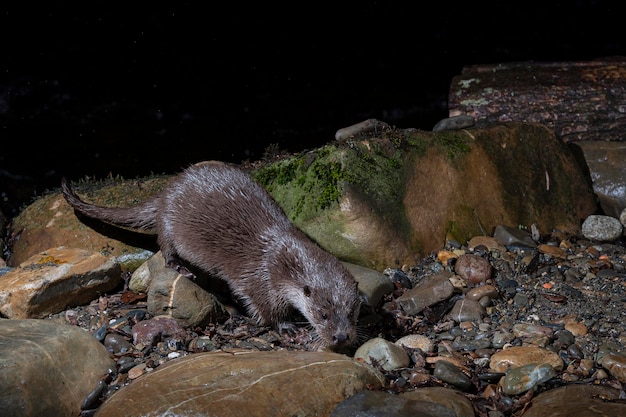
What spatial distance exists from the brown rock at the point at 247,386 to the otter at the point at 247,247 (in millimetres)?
389

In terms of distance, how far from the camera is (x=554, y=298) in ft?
13.5

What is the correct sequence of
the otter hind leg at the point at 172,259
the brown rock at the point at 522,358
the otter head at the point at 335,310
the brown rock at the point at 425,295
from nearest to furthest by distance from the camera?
the brown rock at the point at 522,358
the otter head at the point at 335,310
the brown rock at the point at 425,295
the otter hind leg at the point at 172,259

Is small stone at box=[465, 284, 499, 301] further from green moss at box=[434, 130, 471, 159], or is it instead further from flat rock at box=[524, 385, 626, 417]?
green moss at box=[434, 130, 471, 159]

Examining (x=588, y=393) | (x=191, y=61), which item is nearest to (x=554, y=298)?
(x=588, y=393)

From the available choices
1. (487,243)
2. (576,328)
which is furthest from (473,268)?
(576,328)

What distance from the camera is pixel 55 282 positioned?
13.2ft

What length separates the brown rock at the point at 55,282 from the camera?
3.92 m

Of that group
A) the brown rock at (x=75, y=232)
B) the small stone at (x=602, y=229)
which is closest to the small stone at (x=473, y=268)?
the small stone at (x=602, y=229)

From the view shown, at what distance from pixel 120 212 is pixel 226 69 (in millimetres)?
3821

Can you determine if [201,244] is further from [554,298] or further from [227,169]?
[554,298]

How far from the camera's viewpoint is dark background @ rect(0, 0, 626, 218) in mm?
7207

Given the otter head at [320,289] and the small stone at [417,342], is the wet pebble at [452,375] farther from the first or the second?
the otter head at [320,289]

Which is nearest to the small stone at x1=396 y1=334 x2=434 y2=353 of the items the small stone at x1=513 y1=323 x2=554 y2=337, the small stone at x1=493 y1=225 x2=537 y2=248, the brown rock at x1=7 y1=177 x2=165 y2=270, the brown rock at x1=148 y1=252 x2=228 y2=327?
the small stone at x1=513 y1=323 x2=554 y2=337

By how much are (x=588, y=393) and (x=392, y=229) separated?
5.87 feet
